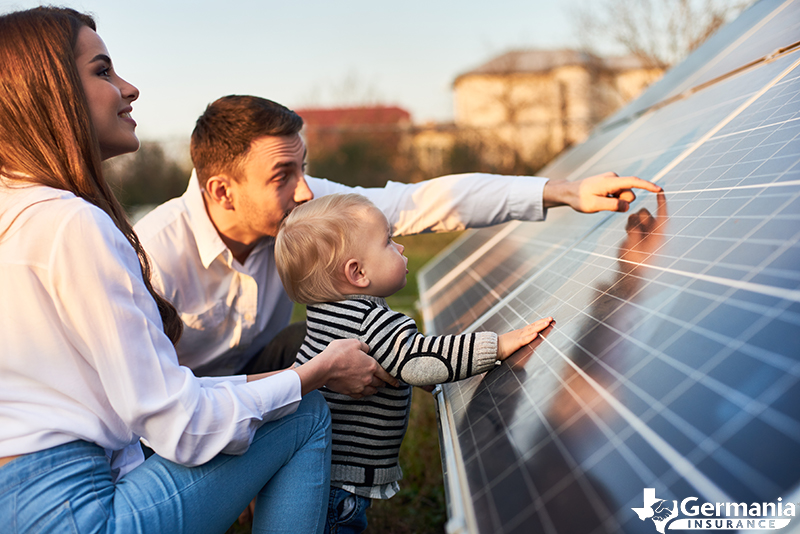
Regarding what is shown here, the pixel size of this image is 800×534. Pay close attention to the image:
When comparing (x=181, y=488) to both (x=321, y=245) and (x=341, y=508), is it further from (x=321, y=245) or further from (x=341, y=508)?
(x=321, y=245)

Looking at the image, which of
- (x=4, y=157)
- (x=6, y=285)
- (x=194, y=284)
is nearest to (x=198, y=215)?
(x=194, y=284)

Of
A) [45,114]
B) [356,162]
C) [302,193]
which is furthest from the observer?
[356,162]

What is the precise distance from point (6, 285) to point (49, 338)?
0.17 m

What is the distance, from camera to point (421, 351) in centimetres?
203

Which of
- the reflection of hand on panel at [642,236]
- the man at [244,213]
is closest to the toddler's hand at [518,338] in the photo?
the reflection of hand on panel at [642,236]

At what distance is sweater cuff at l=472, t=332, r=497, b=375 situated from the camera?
6.43 ft

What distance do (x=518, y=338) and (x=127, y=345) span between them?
1.15 m

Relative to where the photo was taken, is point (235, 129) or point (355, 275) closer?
point (355, 275)

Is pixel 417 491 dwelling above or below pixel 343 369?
below

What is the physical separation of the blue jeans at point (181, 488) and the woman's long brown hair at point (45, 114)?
73 centimetres

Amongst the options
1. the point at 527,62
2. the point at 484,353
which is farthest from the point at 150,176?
the point at 527,62

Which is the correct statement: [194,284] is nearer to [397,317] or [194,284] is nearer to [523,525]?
[397,317]

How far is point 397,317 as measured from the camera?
217cm

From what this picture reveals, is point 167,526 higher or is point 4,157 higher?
point 4,157
